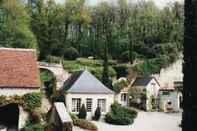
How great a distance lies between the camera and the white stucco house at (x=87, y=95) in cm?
4281

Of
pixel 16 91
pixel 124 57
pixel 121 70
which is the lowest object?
pixel 16 91

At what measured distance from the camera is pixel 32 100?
115 ft

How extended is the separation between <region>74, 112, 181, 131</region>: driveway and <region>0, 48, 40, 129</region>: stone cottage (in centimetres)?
437

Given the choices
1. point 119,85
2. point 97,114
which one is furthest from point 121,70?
point 97,114

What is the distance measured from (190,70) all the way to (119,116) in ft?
116

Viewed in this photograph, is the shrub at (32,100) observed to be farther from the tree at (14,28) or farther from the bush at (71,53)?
the bush at (71,53)

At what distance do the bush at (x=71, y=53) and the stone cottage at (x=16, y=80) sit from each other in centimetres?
3004

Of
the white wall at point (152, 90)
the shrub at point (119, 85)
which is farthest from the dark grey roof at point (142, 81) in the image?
the shrub at point (119, 85)

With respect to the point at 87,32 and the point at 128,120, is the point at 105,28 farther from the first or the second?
the point at 128,120

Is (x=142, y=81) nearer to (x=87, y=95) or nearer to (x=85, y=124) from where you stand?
(x=87, y=95)

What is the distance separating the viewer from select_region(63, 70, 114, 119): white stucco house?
140ft

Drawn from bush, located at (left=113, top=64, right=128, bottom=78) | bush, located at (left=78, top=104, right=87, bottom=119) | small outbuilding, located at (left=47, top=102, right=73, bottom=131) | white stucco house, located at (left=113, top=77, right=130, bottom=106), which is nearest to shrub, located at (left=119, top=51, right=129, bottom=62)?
bush, located at (left=113, top=64, right=128, bottom=78)

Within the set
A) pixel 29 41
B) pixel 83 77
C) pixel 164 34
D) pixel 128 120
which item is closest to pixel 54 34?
pixel 29 41

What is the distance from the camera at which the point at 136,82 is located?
55.3 metres
